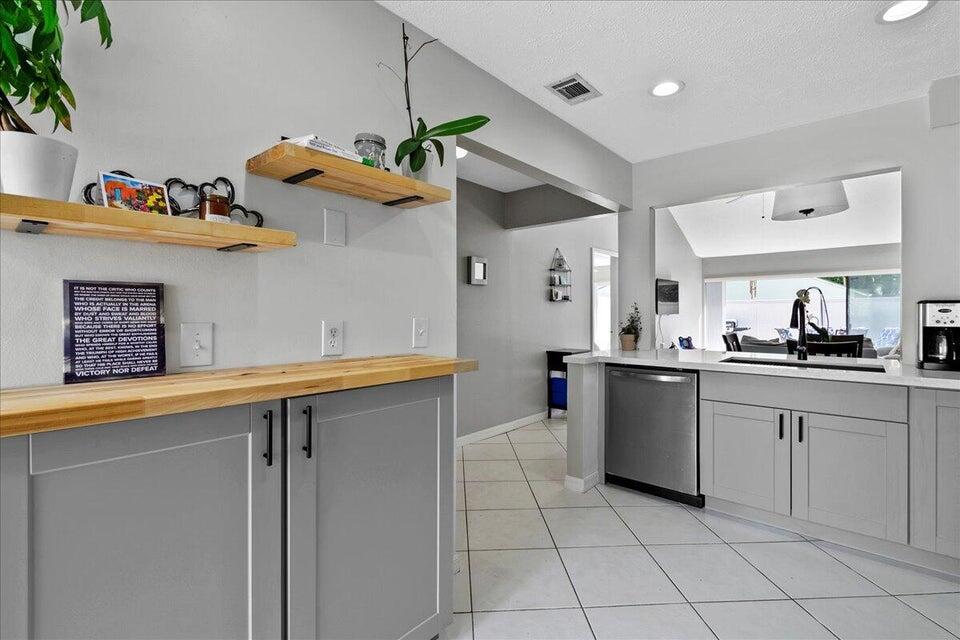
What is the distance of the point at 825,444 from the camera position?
2.42m

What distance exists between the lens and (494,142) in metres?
2.49

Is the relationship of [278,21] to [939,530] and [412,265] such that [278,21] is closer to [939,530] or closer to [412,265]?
[412,265]

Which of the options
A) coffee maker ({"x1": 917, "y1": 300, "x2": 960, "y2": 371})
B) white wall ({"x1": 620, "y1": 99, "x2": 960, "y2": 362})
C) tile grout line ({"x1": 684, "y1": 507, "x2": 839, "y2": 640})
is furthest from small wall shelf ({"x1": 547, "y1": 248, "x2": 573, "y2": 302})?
coffee maker ({"x1": 917, "y1": 300, "x2": 960, "y2": 371})

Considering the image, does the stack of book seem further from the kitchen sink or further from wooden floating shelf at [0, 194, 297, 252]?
the kitchen sink

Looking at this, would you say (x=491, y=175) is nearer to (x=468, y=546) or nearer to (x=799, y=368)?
(x=799, y=368)

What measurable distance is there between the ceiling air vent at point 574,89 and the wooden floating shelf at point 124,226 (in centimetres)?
188

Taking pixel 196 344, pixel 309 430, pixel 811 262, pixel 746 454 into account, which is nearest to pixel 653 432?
pixel 746 454

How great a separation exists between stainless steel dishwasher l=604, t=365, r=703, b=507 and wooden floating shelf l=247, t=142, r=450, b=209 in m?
1.96

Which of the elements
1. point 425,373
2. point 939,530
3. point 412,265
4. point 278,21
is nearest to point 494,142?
point 412,265

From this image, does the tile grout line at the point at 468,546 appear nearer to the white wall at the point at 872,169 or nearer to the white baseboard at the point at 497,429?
the white baseboard at the point at 497,429

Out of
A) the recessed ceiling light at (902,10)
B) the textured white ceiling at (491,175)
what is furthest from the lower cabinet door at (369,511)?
the textured white ceiling at (491,175)

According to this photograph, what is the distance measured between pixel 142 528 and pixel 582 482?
2.69 meters

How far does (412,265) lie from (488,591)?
1482mm

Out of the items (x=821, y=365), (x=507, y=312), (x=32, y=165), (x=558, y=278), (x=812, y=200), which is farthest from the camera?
(x=558, y=278)
